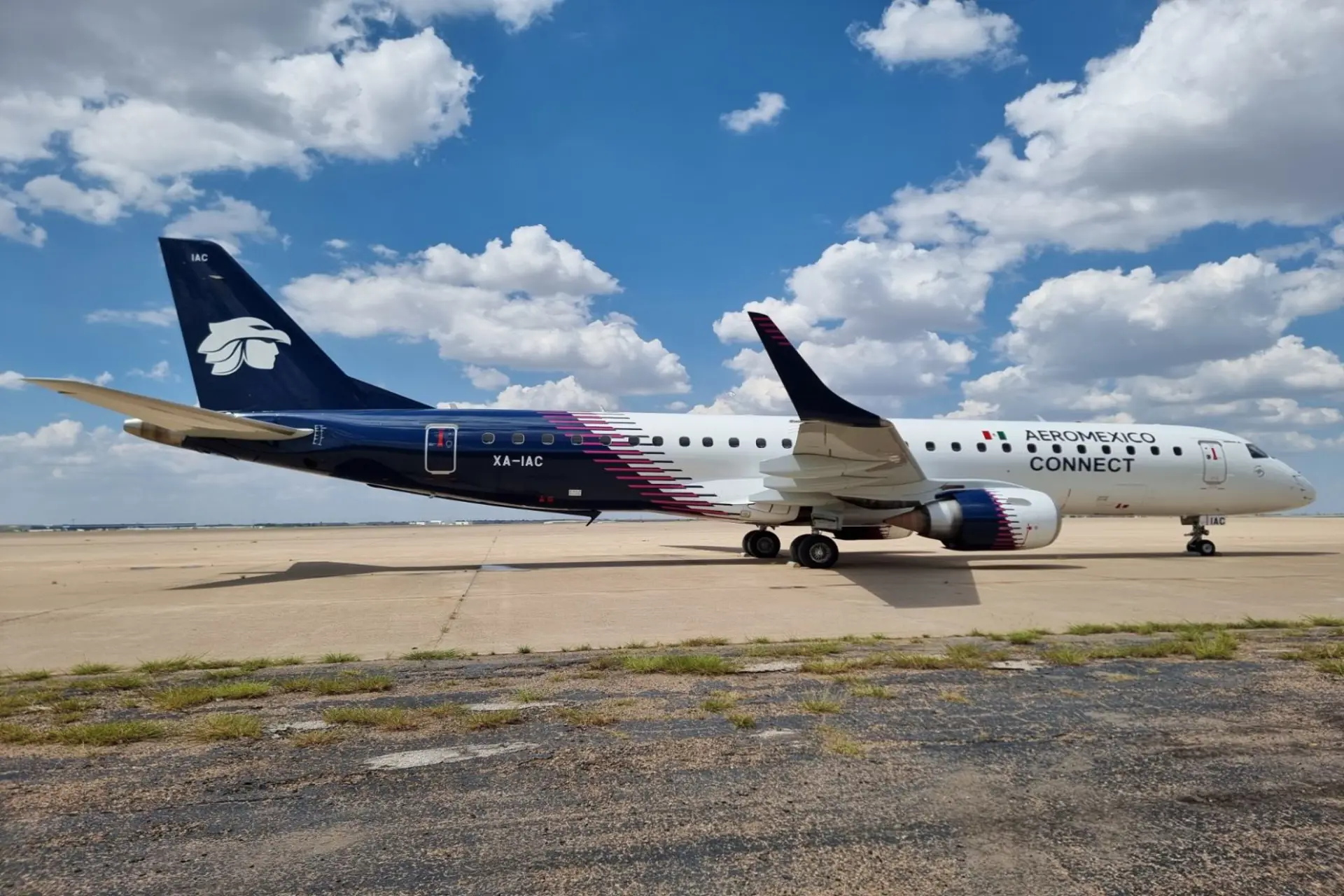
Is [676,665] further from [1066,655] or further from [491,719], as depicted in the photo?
[1066,655]

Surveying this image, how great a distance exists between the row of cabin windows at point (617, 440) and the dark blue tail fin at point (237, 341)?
3910 mm

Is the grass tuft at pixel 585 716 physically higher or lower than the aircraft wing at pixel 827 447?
lower

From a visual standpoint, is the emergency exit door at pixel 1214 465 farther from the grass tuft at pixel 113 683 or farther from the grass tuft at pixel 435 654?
the grass tuft at pixel 113 683

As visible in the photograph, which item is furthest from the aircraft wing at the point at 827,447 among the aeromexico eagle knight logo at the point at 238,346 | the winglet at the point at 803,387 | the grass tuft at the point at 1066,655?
the aeromexico eagle knight logo at the point at 238,346

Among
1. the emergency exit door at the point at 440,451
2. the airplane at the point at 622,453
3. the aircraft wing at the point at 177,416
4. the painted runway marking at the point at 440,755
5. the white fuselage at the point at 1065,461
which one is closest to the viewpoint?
the painted runway marking at the point at 440,755

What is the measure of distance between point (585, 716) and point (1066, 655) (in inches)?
164

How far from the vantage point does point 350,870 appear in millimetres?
2779

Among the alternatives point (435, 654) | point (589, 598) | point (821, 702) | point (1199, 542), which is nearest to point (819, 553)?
point (589, 598)

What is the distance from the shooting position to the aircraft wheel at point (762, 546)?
18.1 metres

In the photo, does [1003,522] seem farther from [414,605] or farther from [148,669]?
[148,669]

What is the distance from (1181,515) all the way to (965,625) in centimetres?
1417

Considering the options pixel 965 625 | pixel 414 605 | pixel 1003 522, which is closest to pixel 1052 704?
pixel 965 625

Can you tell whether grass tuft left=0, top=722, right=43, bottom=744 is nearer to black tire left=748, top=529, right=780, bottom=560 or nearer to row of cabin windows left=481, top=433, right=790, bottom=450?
row of cabin windows left=481, top=433, right=790, bottom=450

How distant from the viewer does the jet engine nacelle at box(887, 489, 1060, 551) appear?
1440 cm
